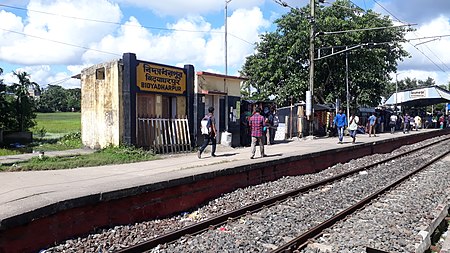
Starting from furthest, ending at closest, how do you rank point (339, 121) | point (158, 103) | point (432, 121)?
1. point (432, 121)
2. point (339, 121)
3. point (158, 103)

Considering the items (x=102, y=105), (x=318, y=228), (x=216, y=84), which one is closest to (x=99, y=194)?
(x=318, y=228)

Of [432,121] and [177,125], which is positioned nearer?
[177,125]

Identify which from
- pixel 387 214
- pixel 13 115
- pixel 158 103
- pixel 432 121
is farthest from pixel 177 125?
pixel 432 121

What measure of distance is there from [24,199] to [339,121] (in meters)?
16.1

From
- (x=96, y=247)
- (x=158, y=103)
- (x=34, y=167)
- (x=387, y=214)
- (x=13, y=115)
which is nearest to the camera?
(x=96, y=247)

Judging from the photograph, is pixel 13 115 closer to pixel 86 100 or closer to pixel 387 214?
pixel 86 100

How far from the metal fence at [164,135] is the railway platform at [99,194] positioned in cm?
241

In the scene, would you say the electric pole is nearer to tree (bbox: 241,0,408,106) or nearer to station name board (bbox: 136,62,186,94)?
tree (bbox: 241,0,408,106)

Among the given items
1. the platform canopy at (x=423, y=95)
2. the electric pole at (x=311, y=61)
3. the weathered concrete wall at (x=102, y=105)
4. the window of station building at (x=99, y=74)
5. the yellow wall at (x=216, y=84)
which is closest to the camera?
the weathered concrete wall at (x=102, y=105)

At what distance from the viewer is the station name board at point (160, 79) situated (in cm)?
1415

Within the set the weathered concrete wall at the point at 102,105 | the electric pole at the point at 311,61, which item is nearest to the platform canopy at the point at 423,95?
the electric pole at the point at 311,61

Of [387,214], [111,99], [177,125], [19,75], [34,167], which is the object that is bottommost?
[387,214]

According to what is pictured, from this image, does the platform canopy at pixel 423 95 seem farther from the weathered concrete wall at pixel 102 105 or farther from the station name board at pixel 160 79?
the weathered concrete wall at pixel 102 105

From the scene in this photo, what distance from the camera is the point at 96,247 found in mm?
5789
